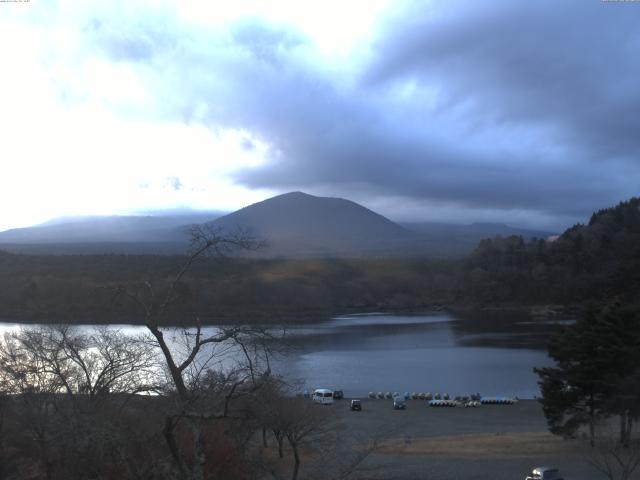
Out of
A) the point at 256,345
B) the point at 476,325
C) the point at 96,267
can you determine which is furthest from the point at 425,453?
the point at 476,325

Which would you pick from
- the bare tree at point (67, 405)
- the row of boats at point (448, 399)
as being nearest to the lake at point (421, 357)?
the row of boats at point (448, 399)

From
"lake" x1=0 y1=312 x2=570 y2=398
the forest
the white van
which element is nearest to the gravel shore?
the white van

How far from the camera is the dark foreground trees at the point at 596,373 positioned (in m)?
12.2

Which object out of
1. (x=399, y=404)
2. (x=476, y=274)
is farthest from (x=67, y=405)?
(x=476, y=274)

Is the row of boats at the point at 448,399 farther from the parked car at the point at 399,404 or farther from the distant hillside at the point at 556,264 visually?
the distant hillside at the point at 556,264

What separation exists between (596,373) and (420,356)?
22.9 meters

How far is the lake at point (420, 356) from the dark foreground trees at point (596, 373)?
6.73 m

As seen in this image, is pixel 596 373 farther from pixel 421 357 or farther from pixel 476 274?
pixel 476 274

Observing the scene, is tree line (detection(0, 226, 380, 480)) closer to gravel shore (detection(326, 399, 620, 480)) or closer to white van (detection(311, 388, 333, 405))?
gravel shore (detection(326, 399, 620, 480))

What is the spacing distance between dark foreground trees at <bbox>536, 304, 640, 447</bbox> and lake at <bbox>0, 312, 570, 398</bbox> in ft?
22.1

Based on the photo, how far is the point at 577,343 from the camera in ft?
43.2

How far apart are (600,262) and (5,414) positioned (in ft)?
227

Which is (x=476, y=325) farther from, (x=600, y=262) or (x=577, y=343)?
(x=577, y=343)

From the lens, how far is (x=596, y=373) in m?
12.7
